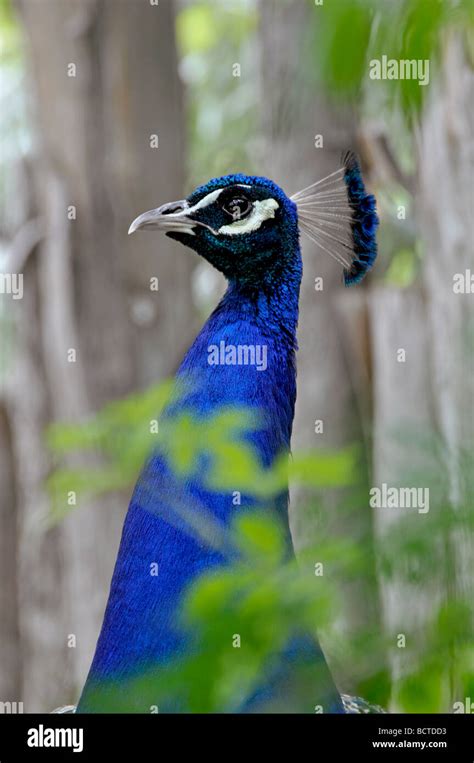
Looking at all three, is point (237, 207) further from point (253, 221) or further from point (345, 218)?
point (345, 218)

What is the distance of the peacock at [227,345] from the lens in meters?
1.20

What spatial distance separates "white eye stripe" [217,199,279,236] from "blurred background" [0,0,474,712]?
26cm

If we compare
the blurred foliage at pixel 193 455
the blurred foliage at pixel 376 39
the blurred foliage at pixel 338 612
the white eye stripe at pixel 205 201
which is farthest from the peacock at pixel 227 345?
the blurred foliage at pixel 376 39

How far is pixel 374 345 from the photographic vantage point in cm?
239

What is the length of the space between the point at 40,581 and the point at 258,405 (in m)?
2.08

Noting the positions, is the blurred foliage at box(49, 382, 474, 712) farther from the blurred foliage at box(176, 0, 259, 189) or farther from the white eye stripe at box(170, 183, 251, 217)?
the blurred foliage at box(176, 0, 259, 189)

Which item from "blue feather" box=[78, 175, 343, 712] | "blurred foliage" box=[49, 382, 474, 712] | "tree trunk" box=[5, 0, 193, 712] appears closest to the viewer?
"blurred foliage" box=[49, 382, 474, 712]

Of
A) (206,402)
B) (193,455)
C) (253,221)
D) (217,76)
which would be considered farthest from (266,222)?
(217,76)

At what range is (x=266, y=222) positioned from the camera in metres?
1.31

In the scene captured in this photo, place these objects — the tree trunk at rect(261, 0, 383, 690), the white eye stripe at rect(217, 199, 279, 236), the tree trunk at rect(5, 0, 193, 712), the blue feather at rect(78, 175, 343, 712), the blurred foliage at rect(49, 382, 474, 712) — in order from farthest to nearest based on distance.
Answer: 1. the tree trunk at rect(5, 0, 193, 712)
2. the tree trunk at rect(261, 0, 383, 690)
3. the white eye stripe at rect(217, 199, 279, 236)
4. the blue feather at rect(78, 175, 343, 712)
5. the blurred foliage at rect(49, 382, 474, 712)

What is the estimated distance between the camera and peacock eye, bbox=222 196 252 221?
1.28 m

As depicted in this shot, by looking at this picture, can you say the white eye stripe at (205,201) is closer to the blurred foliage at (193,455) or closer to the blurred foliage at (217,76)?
the blurred foliage at (193,455)

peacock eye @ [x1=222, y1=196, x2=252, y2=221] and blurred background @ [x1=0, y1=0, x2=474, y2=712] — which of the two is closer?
peacock eye @ [x1=222, y1=196, x2=252, y2=221]

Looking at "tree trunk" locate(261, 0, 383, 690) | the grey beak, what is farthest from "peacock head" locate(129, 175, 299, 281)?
"tree trunk" locate(261, 0, 383, 690)
